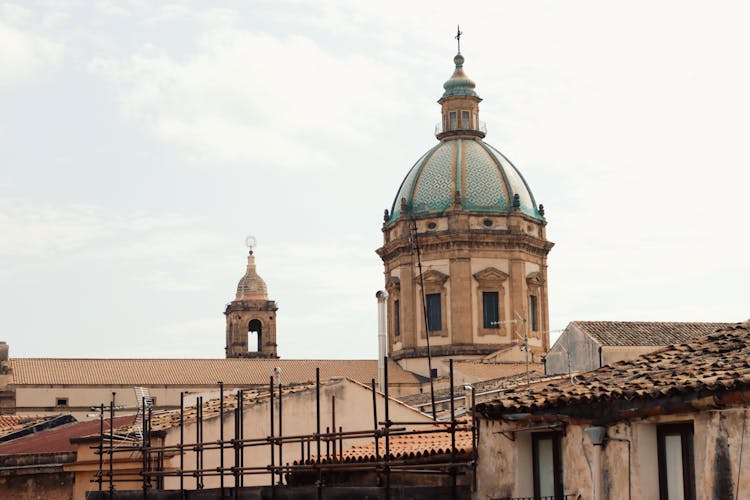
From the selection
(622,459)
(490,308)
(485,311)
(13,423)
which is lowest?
(622,459)

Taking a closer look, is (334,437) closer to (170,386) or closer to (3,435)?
(3,435)

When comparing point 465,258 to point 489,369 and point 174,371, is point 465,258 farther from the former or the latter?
point 174,371

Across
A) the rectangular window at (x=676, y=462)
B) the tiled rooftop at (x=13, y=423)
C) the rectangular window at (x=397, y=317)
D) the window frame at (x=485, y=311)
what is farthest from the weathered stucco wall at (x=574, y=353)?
the rectangular window at (x=676, y=462)

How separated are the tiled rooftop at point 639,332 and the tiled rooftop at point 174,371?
21.6 metres

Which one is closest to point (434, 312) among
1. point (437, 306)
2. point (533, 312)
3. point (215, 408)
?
point (437, 306)

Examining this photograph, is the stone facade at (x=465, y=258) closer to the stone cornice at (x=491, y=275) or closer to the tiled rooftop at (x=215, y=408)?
the stone cornice at (x=491, y=275)

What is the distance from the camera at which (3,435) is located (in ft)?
125

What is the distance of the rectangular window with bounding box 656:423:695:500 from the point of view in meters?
13.2

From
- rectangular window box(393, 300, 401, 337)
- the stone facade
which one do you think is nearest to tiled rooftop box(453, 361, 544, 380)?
the stone facade

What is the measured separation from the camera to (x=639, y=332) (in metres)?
41.6

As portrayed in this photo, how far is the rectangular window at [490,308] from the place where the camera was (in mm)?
60500

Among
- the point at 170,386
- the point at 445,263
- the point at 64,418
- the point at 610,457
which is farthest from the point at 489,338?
the point at 610,457

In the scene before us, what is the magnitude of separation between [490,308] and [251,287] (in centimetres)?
2712

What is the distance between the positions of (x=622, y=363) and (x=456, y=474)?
230cm
